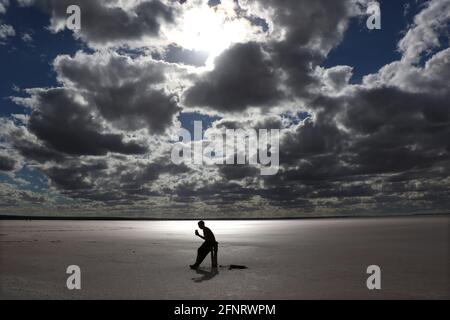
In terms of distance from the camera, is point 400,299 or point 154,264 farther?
point 154,264

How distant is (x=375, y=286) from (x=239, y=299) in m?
5.21

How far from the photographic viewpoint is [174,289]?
45.5ft

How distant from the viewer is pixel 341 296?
12.7 metres

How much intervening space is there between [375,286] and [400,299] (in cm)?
202

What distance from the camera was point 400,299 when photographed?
12.2 metres
